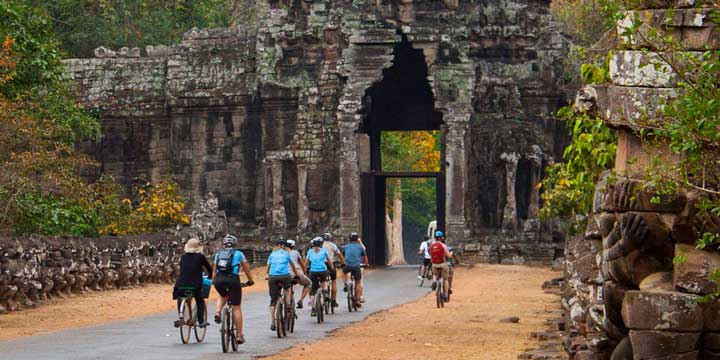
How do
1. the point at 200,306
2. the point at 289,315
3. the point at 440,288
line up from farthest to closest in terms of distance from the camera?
1. the point at 440,288
2. the point at 289,315
3. the point at 200,306

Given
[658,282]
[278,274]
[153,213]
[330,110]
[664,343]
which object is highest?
[330,110]

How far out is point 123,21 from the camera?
181 ft

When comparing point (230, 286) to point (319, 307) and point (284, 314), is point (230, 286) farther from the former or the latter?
point (319, 307)

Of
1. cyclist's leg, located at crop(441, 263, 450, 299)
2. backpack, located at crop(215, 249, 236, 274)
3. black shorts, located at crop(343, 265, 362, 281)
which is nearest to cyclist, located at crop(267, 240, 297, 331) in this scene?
backpack, located at crop(215, 249, 236, 274)

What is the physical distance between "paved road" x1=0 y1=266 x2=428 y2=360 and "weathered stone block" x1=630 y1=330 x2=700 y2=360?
8.22 meters

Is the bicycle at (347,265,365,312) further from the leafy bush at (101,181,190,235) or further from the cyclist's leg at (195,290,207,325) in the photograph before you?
the leafy bush at (101,181,190,235)

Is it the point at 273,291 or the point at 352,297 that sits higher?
the point at 273,291

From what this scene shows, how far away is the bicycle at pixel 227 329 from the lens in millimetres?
18706

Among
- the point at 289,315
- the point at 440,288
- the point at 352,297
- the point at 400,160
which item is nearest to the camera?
the point at 289,315

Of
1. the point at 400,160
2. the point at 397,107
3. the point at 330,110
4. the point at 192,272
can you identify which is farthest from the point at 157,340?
the point at 400,160

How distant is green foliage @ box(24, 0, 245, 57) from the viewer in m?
53.8

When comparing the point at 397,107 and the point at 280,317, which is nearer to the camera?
the point at 280,317

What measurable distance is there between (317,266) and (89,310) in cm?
474

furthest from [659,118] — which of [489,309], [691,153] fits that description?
[489,309]
